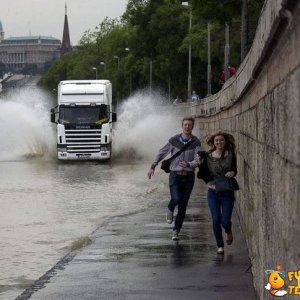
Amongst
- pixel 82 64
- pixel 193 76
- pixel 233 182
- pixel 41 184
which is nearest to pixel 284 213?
pixel 233 182

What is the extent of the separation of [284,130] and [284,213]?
44 cm

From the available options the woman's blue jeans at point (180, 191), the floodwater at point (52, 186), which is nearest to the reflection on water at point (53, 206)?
the floodwater at point (52, 186)

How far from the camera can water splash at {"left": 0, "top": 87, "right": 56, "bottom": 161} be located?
5656 centimetres

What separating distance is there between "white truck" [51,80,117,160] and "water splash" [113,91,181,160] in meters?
7.06

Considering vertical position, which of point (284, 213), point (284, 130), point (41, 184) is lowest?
point (41, 184)

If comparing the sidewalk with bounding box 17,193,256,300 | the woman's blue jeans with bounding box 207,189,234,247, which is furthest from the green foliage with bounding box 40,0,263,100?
the woman's blue jeans with bounding box 207,189,234,247

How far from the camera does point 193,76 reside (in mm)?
86875

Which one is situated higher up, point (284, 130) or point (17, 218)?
point (284, 130)

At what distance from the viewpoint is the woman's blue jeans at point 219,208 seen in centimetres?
1325

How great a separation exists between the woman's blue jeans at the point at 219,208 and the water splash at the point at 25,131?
41733 millimetres

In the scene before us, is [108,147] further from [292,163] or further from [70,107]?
[292,163]

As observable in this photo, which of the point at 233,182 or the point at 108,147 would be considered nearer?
the point at 233,182

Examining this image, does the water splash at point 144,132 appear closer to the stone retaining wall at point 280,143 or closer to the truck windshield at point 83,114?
the truck windshield at point 83,114

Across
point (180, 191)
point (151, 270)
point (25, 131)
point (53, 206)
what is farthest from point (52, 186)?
point (25, 131)
